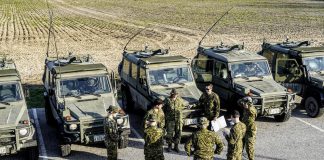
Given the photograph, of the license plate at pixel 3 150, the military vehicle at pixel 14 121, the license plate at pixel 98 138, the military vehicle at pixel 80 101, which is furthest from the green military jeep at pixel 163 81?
the license plate at pixel 3 150

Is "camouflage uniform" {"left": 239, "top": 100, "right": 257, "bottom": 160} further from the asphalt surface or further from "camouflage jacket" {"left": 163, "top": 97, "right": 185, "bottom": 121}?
"camouflage jacket" {"left": 163, "top": 97, "right": 185, "bottom": 121}

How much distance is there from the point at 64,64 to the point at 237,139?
5.70 meters

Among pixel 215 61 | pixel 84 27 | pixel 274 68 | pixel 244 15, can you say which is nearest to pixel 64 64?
pixel 215 61

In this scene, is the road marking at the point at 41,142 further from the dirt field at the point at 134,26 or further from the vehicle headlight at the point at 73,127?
the dirt field at the point at 134,26

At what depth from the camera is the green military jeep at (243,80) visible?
13781 millimetres

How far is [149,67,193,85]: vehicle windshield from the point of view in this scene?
1365 centimetres

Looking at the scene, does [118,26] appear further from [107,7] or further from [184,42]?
[107,7]

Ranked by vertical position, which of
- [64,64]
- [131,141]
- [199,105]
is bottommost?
[131,141]

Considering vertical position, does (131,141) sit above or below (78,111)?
below

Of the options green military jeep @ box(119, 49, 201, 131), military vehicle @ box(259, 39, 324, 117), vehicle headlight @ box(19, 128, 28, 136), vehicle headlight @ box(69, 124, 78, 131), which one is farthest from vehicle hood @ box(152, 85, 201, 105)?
vehicle headlight @ box(19, 128, 28, 136)

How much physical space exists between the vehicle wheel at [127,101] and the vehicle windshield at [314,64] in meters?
5.79

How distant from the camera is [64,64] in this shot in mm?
13203

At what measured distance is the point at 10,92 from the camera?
38.8 ft

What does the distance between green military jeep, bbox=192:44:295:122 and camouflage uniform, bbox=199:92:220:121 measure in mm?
1308
